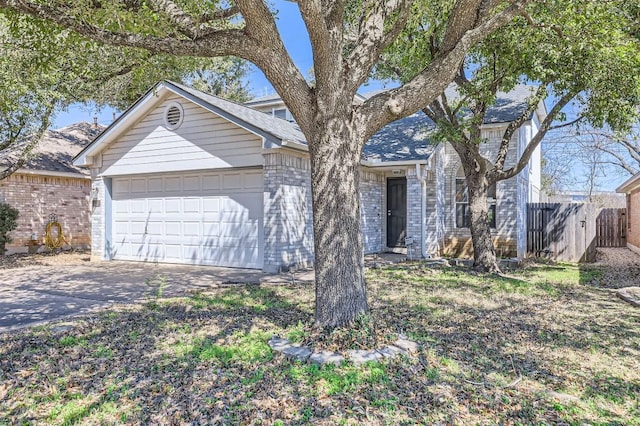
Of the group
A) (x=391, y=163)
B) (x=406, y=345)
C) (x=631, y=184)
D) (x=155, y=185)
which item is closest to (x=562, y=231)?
(x=631, y=184)

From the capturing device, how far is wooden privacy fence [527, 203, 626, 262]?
44.0 feet

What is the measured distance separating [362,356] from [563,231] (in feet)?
39.0

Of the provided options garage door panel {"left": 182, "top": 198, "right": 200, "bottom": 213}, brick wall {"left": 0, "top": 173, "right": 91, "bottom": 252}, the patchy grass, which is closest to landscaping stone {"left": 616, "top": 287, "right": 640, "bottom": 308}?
the patchy grass

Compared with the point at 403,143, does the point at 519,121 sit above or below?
below

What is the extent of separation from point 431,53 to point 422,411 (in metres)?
8.24

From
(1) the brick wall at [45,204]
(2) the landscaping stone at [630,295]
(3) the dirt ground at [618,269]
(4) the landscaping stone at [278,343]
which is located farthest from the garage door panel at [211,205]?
(3) the dirt ground at [618,269]

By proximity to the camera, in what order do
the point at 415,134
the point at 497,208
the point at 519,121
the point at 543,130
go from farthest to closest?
the point at 415,134 → the point at 497,208 → the point at 519,121 → the point at 543,130

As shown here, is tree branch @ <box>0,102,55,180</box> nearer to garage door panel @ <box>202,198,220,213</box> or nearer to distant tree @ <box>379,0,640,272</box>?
garage door panel @ <box>202,198,220,213</box>

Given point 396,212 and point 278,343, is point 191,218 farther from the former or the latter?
point 278,343

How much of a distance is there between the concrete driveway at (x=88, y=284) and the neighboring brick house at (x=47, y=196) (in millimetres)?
4674

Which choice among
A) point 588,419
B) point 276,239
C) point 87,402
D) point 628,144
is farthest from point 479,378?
point 628,144

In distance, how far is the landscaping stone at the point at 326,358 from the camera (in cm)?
426

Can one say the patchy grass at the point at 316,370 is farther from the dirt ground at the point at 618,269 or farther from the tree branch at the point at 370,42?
the dirt ground at the point at 618,269

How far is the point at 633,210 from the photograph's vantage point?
17422 mm
